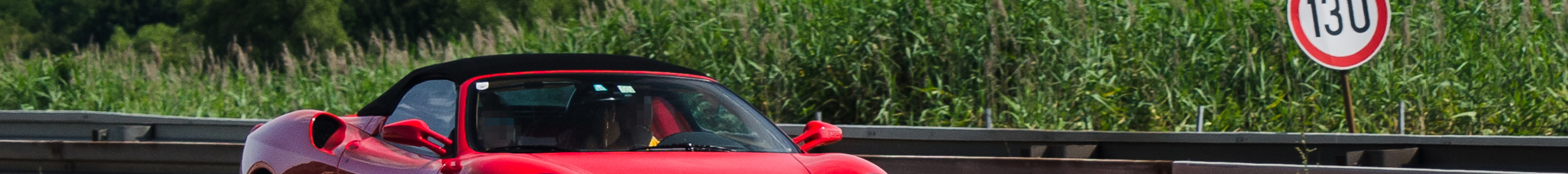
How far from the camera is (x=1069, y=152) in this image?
7461 mm

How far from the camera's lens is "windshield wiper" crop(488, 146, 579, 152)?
4.67 metres

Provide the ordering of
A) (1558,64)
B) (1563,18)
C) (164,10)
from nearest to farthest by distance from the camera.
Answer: (1558,64)
(1563,18)
(164,10)

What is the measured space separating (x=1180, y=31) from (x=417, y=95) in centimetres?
665

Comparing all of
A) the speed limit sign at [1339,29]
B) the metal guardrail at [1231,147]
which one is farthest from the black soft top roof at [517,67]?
the speed limit sign at [1339,29]

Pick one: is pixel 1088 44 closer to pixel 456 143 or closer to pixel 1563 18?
pixel 1563 18

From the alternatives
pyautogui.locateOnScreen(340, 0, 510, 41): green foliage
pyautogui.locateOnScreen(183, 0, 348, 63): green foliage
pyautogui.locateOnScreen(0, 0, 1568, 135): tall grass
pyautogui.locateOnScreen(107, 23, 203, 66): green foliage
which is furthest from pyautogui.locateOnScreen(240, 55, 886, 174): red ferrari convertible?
pyautogui.locateOnScreen(340, 0, 510, 41): green foliage

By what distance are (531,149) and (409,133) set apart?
0.36 metres

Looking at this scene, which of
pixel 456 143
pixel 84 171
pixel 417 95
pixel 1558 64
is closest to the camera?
pixel 456 143

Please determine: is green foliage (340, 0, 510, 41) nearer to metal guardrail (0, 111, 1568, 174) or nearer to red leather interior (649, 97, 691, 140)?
metal guardrail (0, 111, 1568, 174)

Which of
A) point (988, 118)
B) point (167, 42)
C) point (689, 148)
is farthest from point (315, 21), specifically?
point (689, 148)

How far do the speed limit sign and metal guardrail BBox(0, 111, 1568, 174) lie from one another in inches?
57.1

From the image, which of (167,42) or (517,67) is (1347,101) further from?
(167,42)

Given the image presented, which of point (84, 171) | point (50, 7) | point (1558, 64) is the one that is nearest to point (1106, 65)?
point (1558, 64)

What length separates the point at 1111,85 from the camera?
10.2 m
